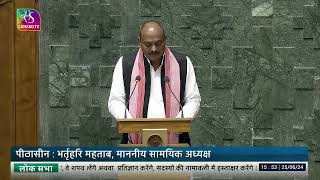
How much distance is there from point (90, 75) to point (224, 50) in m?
1.33

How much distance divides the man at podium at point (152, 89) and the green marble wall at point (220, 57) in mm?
1844

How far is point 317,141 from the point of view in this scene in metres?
6.63

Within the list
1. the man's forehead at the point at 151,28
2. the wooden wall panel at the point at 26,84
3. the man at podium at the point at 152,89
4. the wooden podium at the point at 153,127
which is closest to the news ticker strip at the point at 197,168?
the wooden podium at the point at 153,127

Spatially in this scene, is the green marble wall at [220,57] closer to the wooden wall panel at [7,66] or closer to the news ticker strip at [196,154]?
the wooden wall panel at [7,66]

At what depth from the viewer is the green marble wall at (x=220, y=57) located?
6.55 m

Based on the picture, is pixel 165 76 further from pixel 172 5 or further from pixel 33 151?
pixel 172 5

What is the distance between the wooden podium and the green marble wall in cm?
249

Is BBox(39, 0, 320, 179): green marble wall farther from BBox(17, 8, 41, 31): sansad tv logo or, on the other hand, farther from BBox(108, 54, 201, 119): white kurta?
BBox(108, 54, 201, 119): white kurta

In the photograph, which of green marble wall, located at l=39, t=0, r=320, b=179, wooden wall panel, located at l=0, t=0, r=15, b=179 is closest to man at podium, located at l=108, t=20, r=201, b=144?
green marble wall, located at l=39, t=0, r=320, b=179

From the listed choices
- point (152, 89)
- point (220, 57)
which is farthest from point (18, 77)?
point (152, 89)

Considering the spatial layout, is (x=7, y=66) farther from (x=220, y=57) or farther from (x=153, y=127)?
(x=153, y=127)

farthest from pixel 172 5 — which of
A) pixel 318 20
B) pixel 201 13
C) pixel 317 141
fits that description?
pixel 317 141

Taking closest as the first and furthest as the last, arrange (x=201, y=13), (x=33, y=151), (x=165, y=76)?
(x=33, y=151), (x=165, y=76), (x=201, y=13)

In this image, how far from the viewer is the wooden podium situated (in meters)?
4.12
